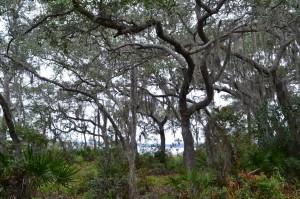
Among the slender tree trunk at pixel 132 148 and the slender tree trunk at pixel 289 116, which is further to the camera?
the slender tree trunk at pixel 289 116

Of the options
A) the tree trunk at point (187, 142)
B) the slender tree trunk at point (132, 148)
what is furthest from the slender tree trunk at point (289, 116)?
the slender tree trunk at point (132, 148)

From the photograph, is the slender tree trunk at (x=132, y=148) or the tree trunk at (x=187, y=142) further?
the tree trunk at (x=187, y=142)

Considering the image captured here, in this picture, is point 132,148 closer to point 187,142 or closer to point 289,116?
point 187,142

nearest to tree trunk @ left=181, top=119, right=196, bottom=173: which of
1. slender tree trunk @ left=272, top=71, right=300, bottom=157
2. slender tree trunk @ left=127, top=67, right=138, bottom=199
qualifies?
slender tree trunk @ left=127, top=67, right=138, bottom=199

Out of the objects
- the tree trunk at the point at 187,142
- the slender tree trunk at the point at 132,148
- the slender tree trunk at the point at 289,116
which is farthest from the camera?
the tree trunk at the point at 187,142

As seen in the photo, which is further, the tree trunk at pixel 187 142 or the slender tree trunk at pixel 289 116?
the tree trunk at pixel 187 142

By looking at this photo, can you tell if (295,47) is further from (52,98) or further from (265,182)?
(52,98)

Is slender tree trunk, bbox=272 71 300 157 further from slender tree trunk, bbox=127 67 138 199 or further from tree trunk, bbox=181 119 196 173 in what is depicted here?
slender tree trunk, bbox=127 67 138 199

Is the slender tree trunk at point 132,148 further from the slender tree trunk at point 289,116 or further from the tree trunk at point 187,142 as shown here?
the slender tree trunk at point 289,116

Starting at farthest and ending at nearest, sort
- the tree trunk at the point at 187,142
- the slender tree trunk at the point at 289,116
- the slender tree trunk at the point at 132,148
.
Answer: the tree trunk at the point at 187,142
the slender tree trunk at the point at 289,116
the slender tree trunk at the point at 132,148

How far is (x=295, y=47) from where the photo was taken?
48.5 feet

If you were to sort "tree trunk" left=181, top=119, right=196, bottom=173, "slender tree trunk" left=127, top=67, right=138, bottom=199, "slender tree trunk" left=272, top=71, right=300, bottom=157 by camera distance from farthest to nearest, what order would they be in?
"tree trunk" left=181, top=119, right=196, bottom=173
"slender tree trunk" left=272, top=71, right=300, bottom=157
"slender tree trunk" left=127, top=67, right=138, bottom=199

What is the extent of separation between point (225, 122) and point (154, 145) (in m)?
10.5

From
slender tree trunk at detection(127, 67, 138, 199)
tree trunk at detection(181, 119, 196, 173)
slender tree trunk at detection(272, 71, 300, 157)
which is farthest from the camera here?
tree trunk at detection(181, 119, 196, 173)
